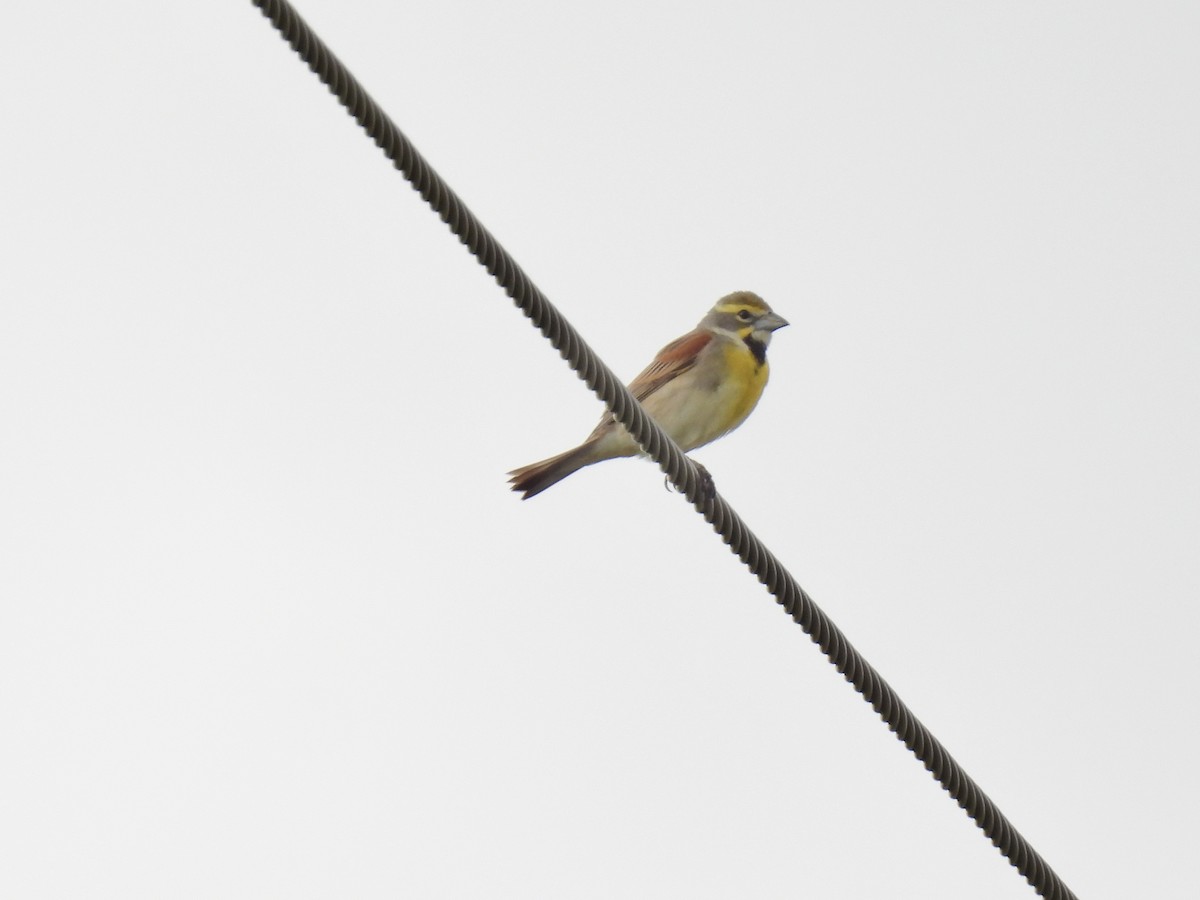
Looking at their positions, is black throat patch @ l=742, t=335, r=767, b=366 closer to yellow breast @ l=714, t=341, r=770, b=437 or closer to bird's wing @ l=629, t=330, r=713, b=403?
yellow breast @ l=714, t=341, r=770, b=437

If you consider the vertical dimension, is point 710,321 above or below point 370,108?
above

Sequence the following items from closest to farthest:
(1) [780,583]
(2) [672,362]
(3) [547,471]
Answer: (1) [780,583]
(3) [547,471]
(2) [672,362]

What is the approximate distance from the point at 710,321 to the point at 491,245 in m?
5.80

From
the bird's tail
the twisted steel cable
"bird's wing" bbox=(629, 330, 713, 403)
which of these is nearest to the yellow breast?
"bird's wing" bbox=(629, 330, 713, 403)

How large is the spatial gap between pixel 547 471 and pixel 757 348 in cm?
142

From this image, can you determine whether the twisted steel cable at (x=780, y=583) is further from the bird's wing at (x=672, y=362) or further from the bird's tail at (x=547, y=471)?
the bird's wing at (x=672, y=362)

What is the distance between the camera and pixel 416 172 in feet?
13.2

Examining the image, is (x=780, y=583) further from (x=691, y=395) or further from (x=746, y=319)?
(x=746, y=319)

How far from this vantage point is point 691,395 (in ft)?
30.5

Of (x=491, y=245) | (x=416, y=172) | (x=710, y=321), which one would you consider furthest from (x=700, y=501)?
(x=710, y=321)

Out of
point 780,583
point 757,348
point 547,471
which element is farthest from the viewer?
point 757,348

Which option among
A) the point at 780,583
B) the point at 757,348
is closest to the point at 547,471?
the point at 757,348

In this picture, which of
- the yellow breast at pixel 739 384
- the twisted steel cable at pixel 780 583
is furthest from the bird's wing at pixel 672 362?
the twisted steel cable at pixel 780 583

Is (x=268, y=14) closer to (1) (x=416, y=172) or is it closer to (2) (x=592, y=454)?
(1) (x=416, y=172)
